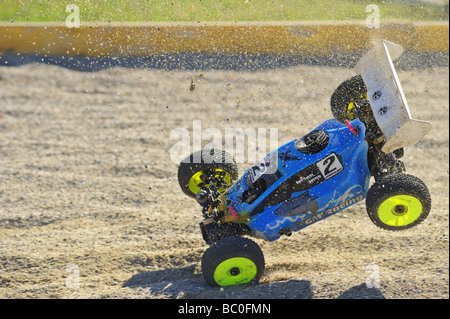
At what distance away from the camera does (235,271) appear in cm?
453

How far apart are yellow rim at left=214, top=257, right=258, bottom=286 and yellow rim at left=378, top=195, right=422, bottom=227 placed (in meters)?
1.20

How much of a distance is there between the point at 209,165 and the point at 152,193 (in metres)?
1.16

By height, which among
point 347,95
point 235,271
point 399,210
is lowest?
point 235,271

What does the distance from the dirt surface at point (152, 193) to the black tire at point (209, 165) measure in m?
0.63

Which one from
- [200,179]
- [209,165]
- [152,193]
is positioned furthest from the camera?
[152,193]

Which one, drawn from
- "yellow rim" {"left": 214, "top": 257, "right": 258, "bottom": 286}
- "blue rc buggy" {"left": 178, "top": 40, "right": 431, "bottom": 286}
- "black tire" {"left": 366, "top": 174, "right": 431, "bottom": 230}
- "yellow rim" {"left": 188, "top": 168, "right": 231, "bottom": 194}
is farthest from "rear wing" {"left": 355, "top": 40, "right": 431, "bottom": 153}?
"yellow rim" {"left": 188, "top": 168, "right": 231, "bottom": 194}

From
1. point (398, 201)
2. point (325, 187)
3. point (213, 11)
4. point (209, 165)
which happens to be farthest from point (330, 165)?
point (213, 11)

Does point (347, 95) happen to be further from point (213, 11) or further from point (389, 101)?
point (213, 11)

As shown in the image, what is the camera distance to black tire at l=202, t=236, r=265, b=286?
4.39 meters

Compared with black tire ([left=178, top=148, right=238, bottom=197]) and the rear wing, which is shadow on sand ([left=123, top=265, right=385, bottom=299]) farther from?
the rear wing

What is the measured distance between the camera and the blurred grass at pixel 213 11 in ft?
30.2
